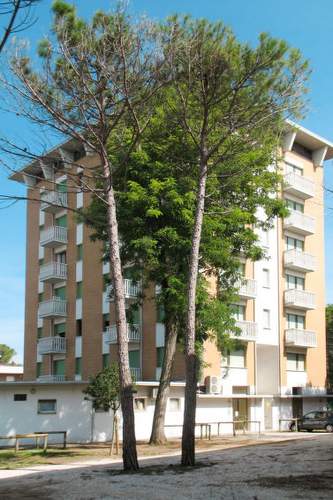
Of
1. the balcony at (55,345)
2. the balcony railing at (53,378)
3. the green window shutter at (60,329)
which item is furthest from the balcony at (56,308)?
the balcony railing at (53,378)

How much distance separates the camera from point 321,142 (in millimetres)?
50219

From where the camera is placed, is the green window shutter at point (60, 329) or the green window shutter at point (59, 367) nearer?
the green window shutter at point (59, 367)

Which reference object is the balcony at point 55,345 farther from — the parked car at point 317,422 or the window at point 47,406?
the parked car at point 317,422

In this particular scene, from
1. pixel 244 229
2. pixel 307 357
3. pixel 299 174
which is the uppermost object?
pixel 299 174

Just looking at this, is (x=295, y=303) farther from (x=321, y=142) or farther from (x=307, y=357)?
(x=321, y=142)

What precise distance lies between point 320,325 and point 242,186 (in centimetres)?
2359

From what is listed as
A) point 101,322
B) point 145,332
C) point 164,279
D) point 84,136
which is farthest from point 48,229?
point 84,136

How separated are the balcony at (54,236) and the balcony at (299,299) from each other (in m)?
16.3

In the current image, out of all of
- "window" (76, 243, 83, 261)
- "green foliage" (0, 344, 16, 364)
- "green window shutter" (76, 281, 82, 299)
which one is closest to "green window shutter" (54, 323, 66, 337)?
"green window shutter" (76, 281, 82, 299)

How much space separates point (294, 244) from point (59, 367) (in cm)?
1871

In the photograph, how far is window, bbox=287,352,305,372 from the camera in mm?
45812

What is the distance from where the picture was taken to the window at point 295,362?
45812 mm

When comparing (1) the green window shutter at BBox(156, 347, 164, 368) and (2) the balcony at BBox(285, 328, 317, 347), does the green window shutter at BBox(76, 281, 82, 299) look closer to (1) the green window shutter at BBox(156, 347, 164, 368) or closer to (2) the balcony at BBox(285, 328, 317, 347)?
(1) the green window shutter at BBox(156, 347, 164, 368)

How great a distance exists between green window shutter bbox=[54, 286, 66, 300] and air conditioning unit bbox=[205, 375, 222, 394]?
14756 mm
